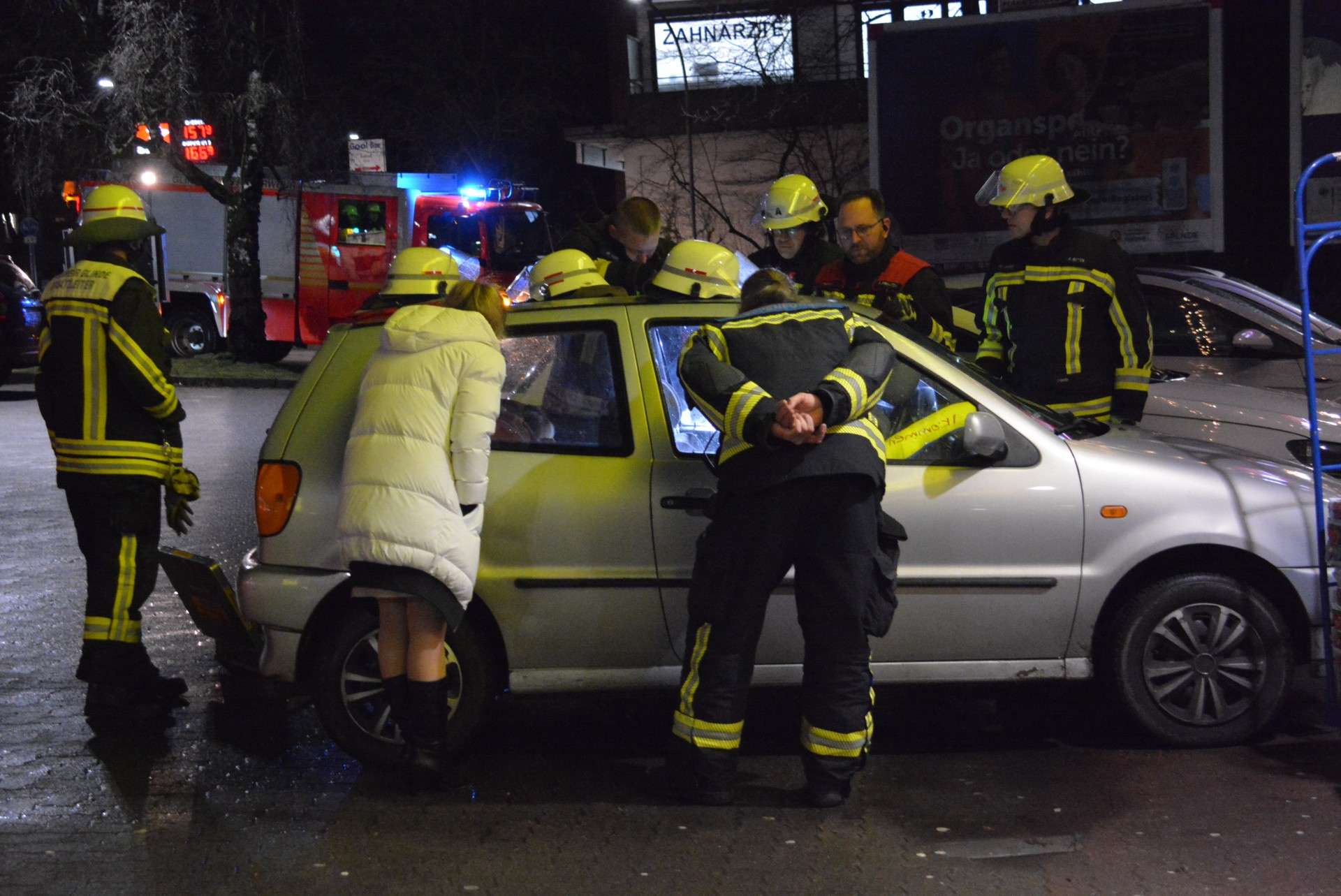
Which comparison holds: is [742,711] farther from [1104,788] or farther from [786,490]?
[1104,788]

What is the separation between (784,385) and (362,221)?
18.9m

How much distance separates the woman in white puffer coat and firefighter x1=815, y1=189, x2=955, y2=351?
2.37 meters

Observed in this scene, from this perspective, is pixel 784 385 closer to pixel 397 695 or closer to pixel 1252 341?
pixel 397 695

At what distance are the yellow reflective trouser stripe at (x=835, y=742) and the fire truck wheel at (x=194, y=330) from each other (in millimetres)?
21028

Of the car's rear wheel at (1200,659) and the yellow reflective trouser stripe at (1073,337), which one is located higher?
the yellow reflective trouser stripe at (1073,337)

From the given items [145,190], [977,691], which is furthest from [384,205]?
[977,691]

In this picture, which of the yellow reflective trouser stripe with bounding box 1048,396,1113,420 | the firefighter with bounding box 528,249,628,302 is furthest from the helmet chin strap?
the firefighter with bounding box 528,249,628,302

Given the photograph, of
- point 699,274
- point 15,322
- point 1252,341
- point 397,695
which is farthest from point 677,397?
point 15,322

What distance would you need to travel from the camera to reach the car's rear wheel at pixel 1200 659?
4816 mm

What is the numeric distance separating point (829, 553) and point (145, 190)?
21.5m

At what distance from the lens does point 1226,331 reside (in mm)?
8328

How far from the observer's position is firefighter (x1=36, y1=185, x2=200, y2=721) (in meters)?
5.54

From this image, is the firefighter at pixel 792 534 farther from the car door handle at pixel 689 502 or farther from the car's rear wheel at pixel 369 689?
the car's rear wheel at pixel 369 689

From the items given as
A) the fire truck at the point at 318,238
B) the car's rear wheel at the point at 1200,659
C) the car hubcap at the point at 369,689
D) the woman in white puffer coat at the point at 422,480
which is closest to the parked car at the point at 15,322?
the fire truck at the point at 318,238
